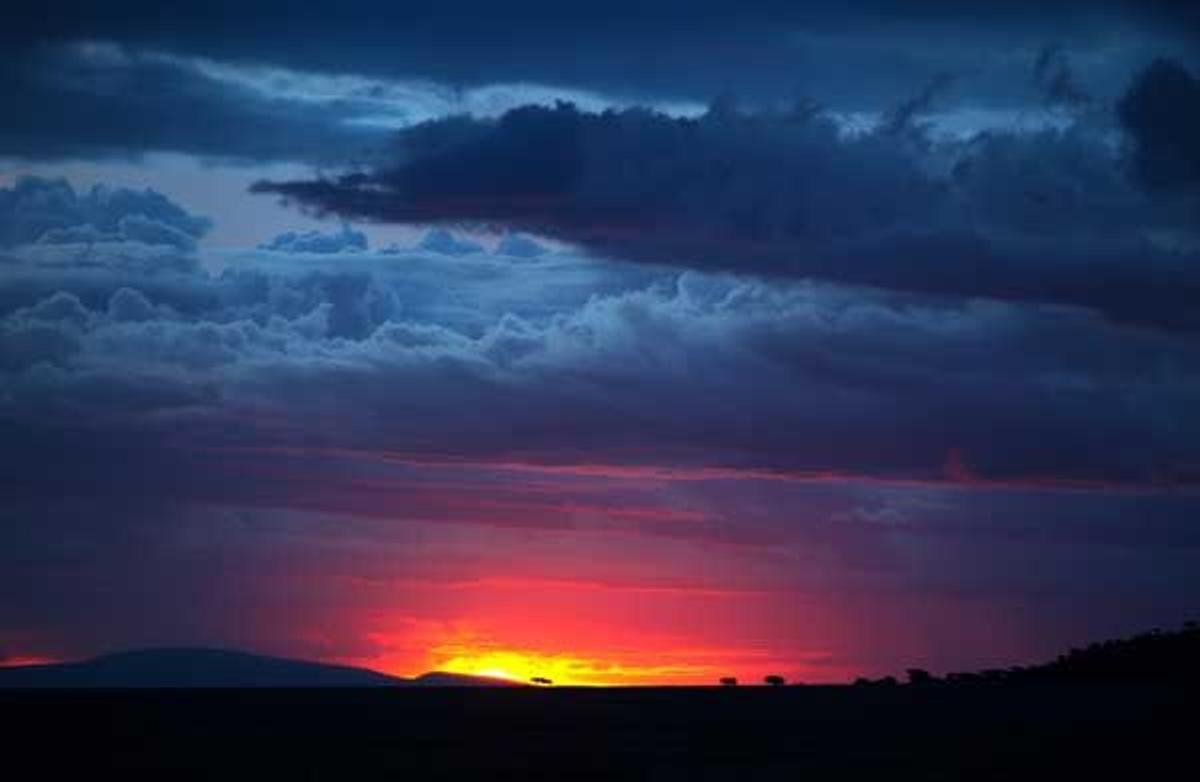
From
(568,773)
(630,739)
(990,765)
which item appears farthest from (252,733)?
(990,765)

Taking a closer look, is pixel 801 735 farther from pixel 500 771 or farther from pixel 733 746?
pixel 500 771

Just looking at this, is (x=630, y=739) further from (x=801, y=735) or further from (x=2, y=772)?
(x=2, y=772)

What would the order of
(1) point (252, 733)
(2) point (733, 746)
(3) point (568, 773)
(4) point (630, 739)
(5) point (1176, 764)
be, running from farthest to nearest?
(1) point (252, 733) < (4) point (630, 739) < (2) point (733, 746) < (3) point (568, 773) < (5) point (1176, 764)

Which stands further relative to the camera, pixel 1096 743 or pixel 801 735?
pixel 801 735

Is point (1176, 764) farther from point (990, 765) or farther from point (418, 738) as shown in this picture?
point (418, 738)

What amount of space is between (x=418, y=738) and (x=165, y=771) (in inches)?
2137

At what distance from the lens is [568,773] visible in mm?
Answer: 116500

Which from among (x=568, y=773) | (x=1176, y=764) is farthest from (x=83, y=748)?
(x=1176, y=764)

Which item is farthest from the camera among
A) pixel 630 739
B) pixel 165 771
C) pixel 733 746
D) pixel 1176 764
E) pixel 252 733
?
pixel 252 733

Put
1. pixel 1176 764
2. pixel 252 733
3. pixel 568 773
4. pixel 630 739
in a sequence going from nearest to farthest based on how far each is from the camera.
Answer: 1. pixel 1176 764
2. pixel 568 773
3. pixel 630 739
4. pixel 252 733

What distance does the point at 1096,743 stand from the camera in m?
132

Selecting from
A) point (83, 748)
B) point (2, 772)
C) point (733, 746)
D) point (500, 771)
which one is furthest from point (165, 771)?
point (733, 746)

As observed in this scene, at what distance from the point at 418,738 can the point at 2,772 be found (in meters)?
60.0

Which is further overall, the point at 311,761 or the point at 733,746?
the point at 733,746
